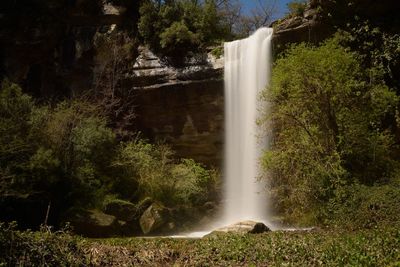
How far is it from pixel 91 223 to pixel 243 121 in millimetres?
8927

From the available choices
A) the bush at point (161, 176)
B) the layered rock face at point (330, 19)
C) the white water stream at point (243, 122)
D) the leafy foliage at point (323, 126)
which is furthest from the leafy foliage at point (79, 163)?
the layered rock face at point (330, 19)

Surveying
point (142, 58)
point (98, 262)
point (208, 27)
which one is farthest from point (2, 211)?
Result: point (208, 27)

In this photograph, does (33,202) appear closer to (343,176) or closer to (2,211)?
(2,211)

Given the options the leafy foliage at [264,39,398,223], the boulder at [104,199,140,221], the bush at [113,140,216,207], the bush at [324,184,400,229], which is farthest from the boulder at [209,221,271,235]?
the bush at [113,140,216,207]

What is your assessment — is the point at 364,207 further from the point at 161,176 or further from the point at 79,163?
the point at 79,163

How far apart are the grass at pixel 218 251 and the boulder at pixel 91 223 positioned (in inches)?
153

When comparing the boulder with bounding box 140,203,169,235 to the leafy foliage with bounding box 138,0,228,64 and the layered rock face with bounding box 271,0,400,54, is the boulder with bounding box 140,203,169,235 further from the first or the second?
the layered rock face with bounding box 271,0,400,54

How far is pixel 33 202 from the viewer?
14.6 m

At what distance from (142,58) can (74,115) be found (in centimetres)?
705

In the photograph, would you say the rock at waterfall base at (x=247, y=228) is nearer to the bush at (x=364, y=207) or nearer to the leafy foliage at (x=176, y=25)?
the bush at (x=364, y=207)

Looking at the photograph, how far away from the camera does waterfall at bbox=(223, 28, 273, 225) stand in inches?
790

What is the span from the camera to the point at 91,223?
48.5ft

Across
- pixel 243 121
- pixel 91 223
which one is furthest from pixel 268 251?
pixel 243 121

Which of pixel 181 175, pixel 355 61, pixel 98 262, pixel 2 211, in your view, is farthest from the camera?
pixel 181 175
